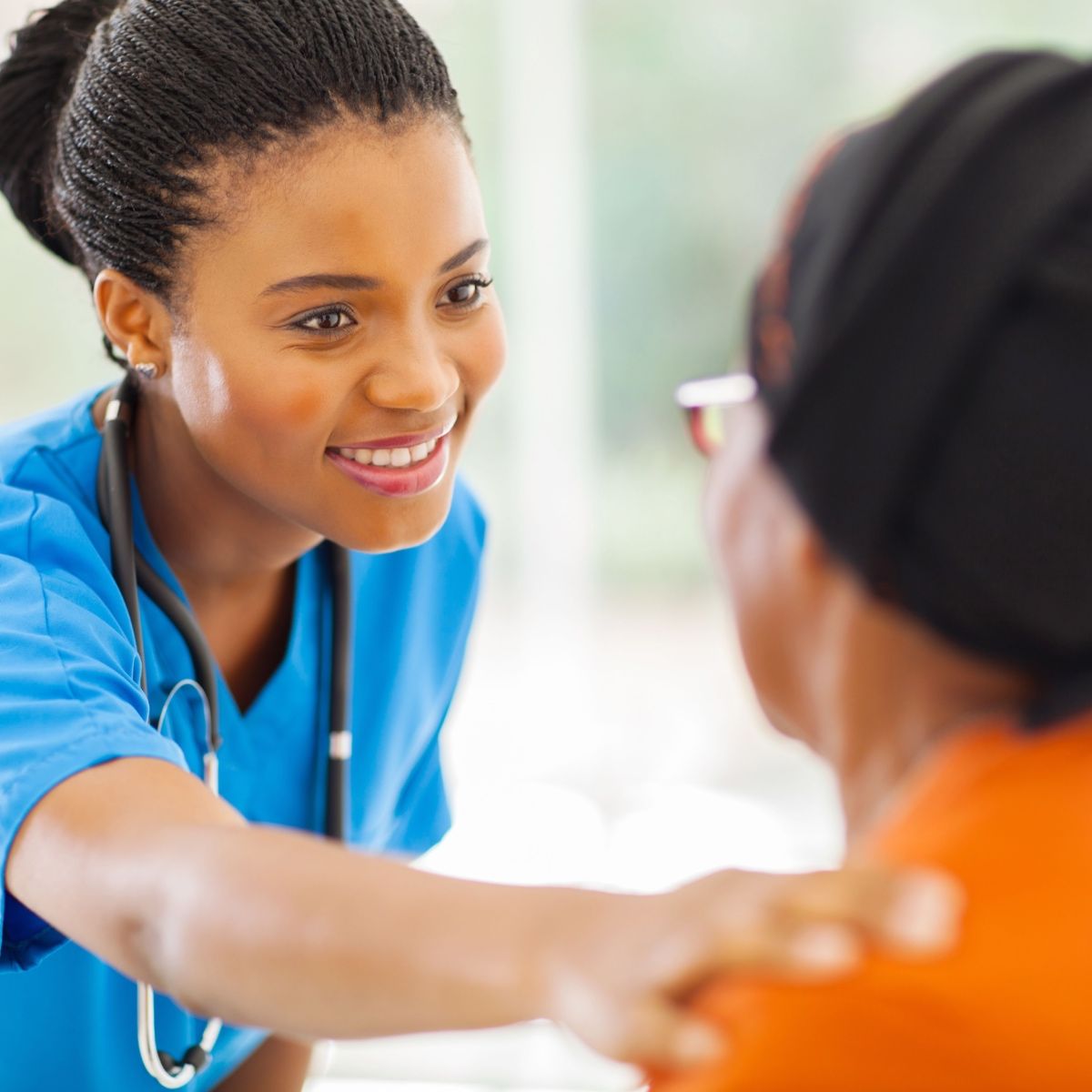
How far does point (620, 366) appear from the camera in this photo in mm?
3266

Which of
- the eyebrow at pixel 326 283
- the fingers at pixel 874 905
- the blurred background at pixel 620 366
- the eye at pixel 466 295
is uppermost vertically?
the eyebrow at pixel 326 283

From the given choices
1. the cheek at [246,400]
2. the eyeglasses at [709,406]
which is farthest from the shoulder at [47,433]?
the eyeglasses at [709,406]

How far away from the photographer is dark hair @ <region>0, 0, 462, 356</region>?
1.12m

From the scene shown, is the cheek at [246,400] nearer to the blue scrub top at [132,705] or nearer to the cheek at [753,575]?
the blue scrub top at [132,705]

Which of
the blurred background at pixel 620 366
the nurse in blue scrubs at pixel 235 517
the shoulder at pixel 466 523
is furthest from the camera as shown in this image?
the blurred background at pixel 620 366

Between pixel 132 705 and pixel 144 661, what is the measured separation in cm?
20

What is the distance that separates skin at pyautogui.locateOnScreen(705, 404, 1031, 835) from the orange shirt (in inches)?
2.9

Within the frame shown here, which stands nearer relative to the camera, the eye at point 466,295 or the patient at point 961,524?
the patient at point 961,524

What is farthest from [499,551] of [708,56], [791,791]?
[708,56]

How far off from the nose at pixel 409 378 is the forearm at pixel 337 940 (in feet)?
1.52

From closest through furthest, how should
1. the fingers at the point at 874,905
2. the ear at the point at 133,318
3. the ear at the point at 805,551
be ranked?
the fingers at the point at 874,905
the ear at the point at 805,551
the ear at the point at 133,318

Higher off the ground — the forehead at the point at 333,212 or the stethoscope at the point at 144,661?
the forehead at the point at 333,212

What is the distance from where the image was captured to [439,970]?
0.64 meters

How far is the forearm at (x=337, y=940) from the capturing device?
63 centimetres
